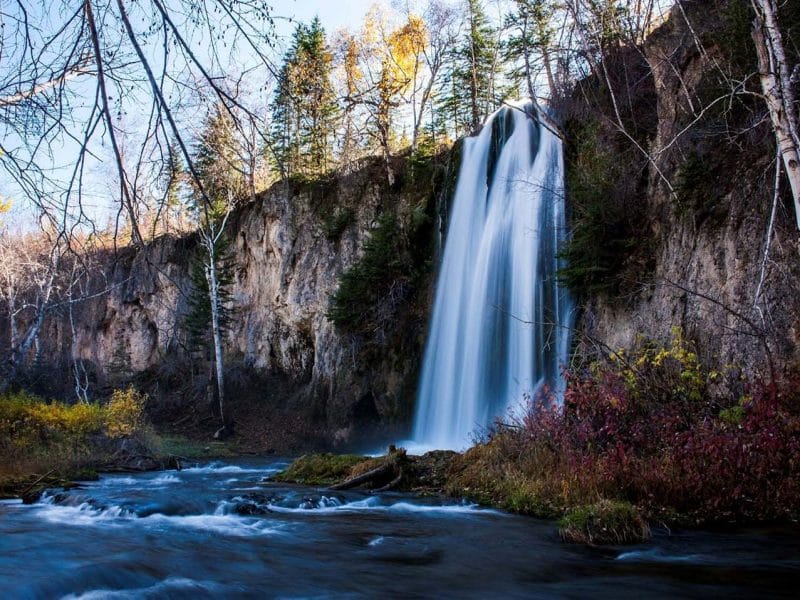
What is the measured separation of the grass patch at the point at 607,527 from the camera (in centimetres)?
755

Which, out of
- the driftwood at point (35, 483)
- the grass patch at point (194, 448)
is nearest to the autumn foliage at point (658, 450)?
the driftwood at point (35, 483)

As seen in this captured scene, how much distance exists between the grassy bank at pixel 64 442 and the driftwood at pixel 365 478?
5.71 meters

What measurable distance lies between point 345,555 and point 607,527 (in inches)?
125

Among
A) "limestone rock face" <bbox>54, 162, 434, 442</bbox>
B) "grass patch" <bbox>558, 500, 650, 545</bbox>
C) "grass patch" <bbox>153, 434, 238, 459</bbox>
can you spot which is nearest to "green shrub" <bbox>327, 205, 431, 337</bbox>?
"limestone rock face" <bbox>54, 162, 434, 442</bbox>

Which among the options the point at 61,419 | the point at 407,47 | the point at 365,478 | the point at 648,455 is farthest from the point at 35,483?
the point at 407,47

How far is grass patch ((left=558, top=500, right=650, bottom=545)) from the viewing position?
297 inches

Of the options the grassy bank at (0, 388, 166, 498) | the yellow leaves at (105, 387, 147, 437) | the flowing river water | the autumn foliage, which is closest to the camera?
the flowing river water

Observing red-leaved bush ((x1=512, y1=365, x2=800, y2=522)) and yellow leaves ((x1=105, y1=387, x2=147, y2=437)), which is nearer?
red-leaved bush ((x1=512, y1=365, x2=800, y2=522))

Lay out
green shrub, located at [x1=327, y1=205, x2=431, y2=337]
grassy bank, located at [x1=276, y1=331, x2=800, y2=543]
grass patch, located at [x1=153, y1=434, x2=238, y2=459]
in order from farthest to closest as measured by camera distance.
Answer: green shrub, located at [x1=327, y1=205, x2=431, y2=337], grass patch, located at [x1=153, y1=434, x2=238, y2=459], grassy bank, located at [x1=276, y1=331, x2=800, y2=543]

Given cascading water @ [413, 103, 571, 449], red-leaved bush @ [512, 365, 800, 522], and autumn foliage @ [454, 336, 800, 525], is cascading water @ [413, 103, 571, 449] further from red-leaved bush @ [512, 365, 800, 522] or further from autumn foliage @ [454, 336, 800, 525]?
red-leaved bush @ [512, 365, 800, 522]

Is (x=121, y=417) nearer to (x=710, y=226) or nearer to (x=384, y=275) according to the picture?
(x=384, y=275)

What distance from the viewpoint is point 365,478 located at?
12.2 m

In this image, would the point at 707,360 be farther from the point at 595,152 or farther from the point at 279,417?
the point at 279,417

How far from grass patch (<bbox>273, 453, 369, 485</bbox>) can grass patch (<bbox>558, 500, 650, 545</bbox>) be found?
6.36m
